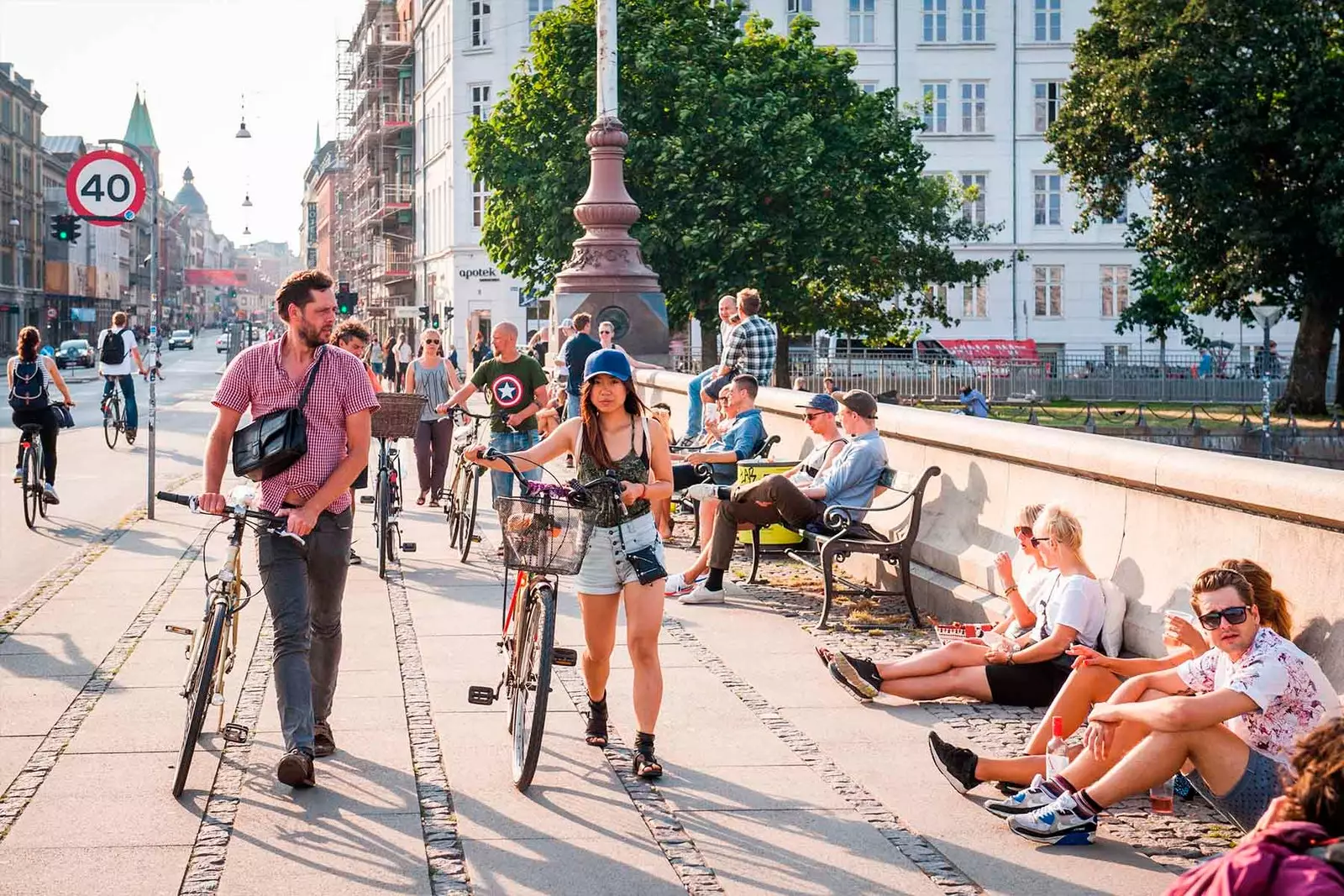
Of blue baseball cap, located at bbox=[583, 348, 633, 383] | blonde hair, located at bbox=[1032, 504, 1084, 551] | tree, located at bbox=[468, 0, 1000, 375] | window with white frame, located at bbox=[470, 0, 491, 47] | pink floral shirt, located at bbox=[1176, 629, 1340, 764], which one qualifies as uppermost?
window with white frame, located at bbox=[470, 0, 491, 47]

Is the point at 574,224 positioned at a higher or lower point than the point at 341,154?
lower

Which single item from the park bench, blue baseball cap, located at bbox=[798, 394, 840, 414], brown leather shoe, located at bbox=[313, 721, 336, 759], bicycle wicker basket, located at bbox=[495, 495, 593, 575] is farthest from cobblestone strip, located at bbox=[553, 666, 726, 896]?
blue baseball cap, located at bbox=[798, 394, 840, 414]

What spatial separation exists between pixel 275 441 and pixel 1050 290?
63.3 meters

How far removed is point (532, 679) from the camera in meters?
6.46

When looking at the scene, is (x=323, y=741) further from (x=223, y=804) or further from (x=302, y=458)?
(x=302, y=458)

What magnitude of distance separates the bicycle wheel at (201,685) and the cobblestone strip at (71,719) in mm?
526

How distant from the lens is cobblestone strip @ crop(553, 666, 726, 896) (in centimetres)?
525

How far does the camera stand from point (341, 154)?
390 feet

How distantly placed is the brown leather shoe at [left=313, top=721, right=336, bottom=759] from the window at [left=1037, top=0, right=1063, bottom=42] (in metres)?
64.3

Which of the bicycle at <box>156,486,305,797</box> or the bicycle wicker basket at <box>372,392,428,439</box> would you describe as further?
the bicycle wicker basket at <box>372,392,428,439</box>

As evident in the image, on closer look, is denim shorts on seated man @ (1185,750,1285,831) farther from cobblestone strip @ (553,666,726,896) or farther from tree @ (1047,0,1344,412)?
tree @ (1047,0,1344,412)

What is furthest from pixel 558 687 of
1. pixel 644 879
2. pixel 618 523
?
pixel 644 879

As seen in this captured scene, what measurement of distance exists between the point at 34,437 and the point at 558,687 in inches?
342

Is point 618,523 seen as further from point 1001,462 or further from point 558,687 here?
point 1001,462
